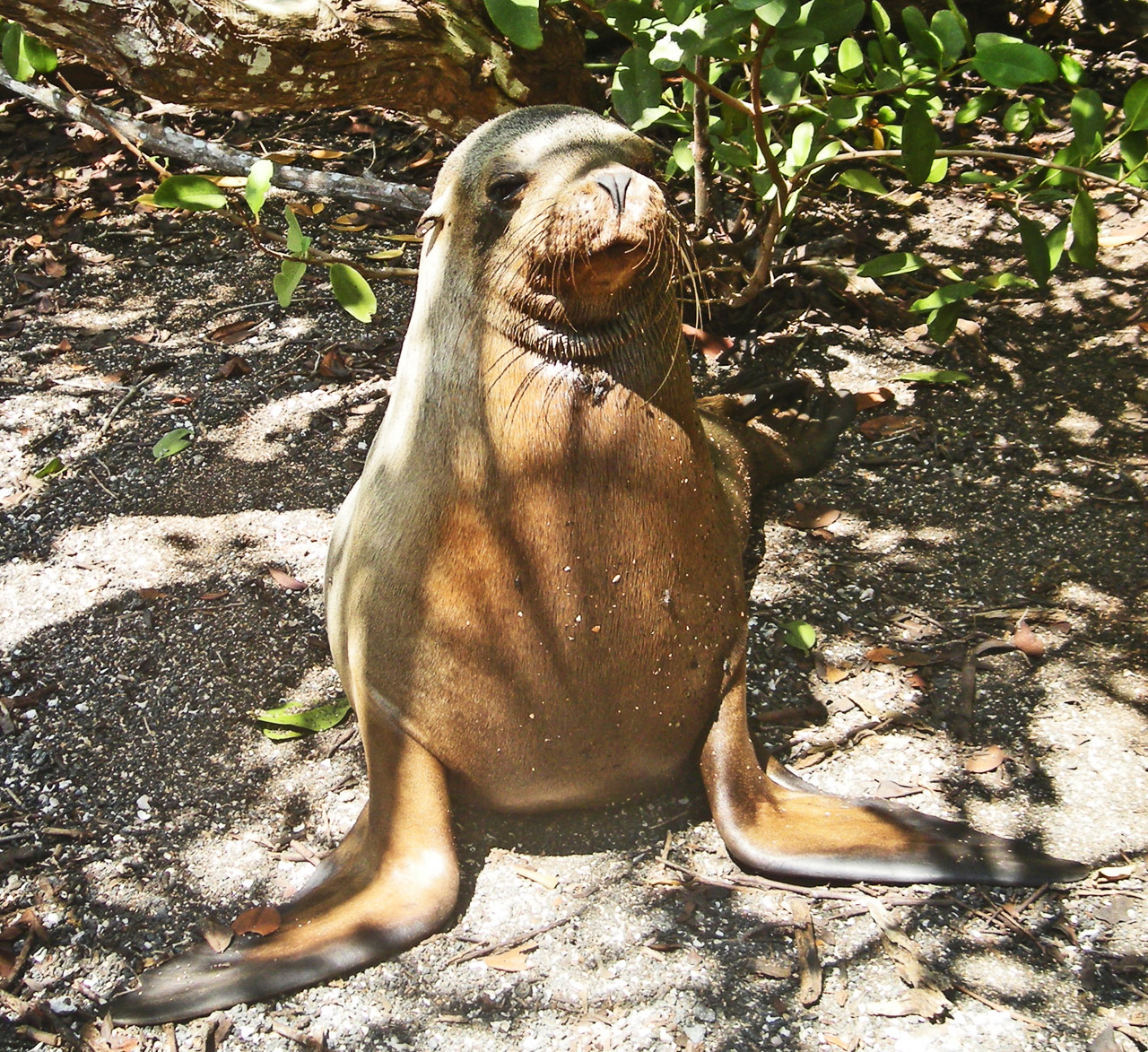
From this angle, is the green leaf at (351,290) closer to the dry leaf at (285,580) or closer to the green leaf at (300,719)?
the dry leaf at (285,580)

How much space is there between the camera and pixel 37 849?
114 inches

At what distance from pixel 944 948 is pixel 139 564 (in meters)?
2.70

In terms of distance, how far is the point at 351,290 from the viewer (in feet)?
10.6

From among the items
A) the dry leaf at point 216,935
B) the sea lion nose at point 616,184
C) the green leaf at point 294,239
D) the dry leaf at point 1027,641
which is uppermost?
the sea lion nose at point 616,184

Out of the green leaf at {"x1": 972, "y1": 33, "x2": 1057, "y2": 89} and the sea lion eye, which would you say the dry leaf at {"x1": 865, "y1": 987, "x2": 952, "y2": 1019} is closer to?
the sea lion eye

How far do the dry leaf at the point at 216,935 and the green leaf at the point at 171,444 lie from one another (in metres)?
2.10

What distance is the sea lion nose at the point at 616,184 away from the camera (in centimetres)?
219

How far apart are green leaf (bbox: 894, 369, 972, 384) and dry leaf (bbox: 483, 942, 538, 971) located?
2669mm

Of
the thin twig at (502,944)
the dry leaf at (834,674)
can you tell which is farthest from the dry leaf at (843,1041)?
the dry leaf at (834,674)

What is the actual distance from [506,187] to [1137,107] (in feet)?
6.52

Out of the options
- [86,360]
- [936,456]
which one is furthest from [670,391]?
[86,360]

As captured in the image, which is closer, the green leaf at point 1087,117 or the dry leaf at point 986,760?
the dry leaf at point 986,760

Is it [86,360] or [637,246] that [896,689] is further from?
[86,360]

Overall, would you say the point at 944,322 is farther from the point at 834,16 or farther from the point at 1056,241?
the point at 834,16
